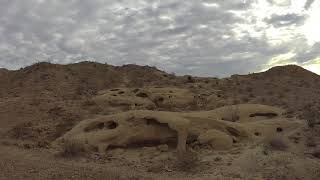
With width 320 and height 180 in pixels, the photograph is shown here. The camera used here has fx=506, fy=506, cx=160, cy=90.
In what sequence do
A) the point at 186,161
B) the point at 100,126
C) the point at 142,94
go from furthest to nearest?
1. the point at 142,94
2. the point at 100,126
3. the point at 186,161

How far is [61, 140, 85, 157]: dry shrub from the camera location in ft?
49.6

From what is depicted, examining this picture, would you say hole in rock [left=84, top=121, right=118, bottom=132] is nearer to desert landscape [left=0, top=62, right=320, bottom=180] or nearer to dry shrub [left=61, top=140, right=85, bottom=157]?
desert landscape [left=0, top=62, right=320, bottom=180]

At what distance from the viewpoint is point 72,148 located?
602 inches

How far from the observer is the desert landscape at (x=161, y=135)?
13.3 m

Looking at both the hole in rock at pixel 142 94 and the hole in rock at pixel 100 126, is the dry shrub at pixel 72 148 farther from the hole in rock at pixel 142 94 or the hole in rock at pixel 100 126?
the hole in rock at pixel 142 94

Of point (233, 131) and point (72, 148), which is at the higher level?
point (233, 131)

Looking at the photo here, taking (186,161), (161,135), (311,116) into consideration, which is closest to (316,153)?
(311,116)

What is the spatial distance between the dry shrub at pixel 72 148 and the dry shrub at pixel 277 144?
5640mm

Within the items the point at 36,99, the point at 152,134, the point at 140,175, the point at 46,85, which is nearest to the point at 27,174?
the point at 140,175

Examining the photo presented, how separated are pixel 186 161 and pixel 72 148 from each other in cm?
372

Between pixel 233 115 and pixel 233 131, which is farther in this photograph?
pixel 233 115

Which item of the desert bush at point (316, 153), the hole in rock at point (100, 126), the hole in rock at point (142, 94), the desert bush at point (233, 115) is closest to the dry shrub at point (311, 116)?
the desert bush at point (316, 153)

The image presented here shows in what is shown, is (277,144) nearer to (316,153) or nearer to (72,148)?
(316,153)

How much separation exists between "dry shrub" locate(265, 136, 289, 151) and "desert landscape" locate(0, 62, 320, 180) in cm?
3
